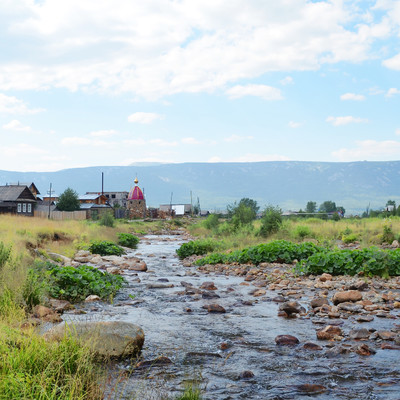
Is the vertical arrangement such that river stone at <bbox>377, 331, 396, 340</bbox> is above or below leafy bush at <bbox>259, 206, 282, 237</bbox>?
below

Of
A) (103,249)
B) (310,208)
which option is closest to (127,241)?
(103,249)

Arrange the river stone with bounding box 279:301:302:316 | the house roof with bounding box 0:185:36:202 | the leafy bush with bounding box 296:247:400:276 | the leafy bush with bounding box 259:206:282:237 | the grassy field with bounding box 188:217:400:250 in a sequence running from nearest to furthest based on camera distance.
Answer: the river stone with bounding box 279:301:302:316 → the leafy bush with bounding box 296:247:400:276 → the grassy field with bounding box 188:217:400:250 → the leafy bush with bounding box 259:206:282:237 → the house roof with bounding box 0:185:36:202

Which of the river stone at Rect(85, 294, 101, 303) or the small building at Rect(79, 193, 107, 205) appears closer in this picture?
the river stone at Rect(85, 294, 101, 303)

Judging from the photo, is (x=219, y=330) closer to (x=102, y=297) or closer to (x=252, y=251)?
(x=102, y=297)

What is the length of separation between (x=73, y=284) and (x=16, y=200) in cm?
5333

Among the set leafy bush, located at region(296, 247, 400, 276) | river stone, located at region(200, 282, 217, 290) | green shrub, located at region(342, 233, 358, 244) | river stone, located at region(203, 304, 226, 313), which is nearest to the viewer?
river stone, located at region(203, 304, 226, 313)

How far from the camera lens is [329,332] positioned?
284 inches

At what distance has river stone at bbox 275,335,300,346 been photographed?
6.95 m

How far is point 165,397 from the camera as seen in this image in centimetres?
471

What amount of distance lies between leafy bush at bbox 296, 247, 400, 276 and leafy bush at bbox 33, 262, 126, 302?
19.3 feet

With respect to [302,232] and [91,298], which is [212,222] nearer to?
[302,232]

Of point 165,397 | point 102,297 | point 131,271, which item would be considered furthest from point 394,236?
point 165,397

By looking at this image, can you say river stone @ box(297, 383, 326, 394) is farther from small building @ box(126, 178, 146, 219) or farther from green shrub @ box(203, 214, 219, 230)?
small building @ box(126, 178, 146, 219)

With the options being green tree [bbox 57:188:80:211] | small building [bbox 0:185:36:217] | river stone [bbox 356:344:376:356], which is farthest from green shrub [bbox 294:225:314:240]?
green tree [bbox 57:188:80:211]
